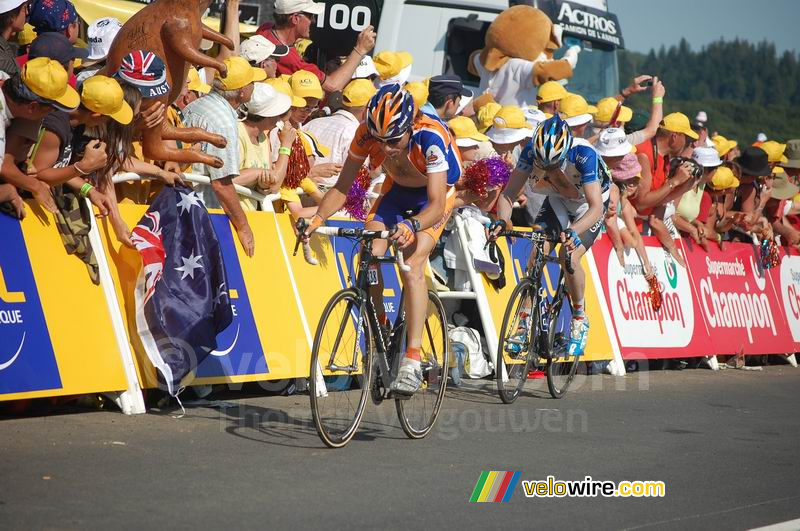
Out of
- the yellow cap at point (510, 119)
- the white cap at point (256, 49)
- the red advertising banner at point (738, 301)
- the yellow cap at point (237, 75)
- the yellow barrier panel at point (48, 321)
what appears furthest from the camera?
the red advertising banner at point (738, 301)

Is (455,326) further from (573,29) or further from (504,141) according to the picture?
(573,29)

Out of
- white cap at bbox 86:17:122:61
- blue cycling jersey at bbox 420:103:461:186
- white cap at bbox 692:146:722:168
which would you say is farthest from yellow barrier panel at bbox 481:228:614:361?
white cap at bbox 86:17:122:61

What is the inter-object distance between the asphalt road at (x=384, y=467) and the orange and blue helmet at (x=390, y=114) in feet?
6.56

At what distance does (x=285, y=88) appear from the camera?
9.67 metres

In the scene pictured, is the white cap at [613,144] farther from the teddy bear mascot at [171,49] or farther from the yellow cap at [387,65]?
the teddy bear mascot at [171,49]

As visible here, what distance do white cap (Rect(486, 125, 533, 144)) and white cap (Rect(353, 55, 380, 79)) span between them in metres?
1.44

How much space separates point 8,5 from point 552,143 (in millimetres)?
4314

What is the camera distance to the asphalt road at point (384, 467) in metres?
5.36

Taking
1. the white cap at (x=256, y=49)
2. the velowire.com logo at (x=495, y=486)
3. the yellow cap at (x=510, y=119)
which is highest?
the white cap at (x=256, y=49)

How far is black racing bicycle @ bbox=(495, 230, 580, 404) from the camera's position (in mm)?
9773

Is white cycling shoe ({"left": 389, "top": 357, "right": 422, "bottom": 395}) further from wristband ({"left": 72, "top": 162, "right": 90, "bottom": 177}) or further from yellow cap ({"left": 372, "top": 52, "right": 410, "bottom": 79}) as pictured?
yellow cap ({"left": 372, "top": 52, "right": 410, "bottom": 79})

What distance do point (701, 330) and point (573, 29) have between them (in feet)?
16.5

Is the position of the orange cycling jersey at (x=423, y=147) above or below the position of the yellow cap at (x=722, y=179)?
above

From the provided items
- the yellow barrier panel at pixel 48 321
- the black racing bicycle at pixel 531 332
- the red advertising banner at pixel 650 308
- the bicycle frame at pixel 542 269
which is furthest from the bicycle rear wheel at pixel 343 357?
the red advertising banner at pixel 650 308
